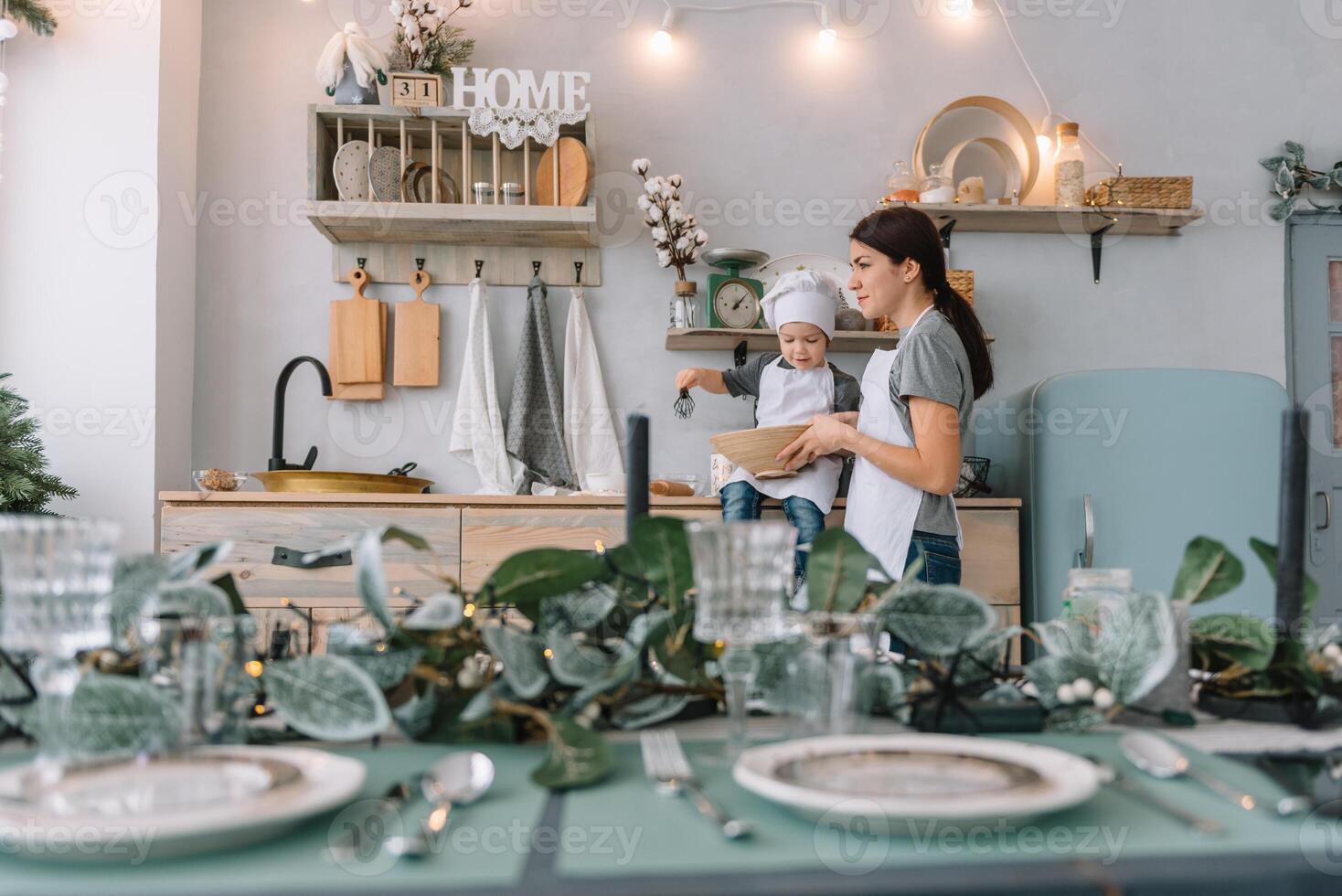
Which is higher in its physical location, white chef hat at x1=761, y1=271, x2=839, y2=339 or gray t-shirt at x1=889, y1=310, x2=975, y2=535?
white chef hat at x1=761, y1=271, x2=839, y2=339

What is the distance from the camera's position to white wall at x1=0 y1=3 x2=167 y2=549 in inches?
104

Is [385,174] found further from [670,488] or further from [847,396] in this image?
[847,396]

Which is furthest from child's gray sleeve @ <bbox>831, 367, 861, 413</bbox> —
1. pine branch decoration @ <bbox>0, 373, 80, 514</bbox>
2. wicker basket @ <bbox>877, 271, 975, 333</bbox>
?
pine branch decoration @ <bbox>0, 373, 80, 514</bbox>

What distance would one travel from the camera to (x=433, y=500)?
2.57m

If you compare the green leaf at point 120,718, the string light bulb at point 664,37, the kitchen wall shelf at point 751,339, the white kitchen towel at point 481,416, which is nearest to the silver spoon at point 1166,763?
the green leaf at point 120,718

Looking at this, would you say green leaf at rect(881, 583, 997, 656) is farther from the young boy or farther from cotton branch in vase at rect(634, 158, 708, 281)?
cotton branch in vase at rect(634, 158, 708, 281)

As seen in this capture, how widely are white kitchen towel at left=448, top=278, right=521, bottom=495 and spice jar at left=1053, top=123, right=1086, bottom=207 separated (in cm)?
173

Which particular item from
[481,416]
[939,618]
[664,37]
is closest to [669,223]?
[664,37]

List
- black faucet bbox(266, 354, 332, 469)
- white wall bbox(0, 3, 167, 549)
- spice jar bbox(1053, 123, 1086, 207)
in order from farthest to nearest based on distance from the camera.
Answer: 1. spice jar bbox(1053, 123, 1086, 207)
2. black faucet bbox(266, 354, 332, 469)
3. white wall bbox(0, 3, 167, 549)

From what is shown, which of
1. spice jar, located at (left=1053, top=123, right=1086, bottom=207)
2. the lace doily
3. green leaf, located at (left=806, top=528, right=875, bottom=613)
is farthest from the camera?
spice jar, located at (left=1053, top=123, right=1086, bottom=207)

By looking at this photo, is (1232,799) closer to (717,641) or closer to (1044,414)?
(717,641)

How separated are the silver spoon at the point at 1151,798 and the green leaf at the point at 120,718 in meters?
0.57

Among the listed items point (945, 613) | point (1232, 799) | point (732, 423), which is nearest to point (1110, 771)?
point (1232, 799)

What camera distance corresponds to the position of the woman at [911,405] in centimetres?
205
